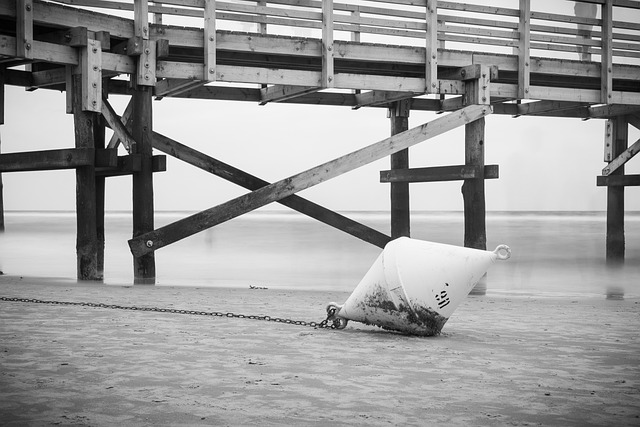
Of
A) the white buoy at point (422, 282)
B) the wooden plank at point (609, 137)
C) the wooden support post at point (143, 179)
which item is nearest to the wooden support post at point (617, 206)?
the wooden plank at point (609, 137)

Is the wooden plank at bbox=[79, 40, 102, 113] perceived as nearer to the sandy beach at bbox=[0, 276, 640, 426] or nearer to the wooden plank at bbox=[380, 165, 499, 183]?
the sandy beach at bbox=[0, 276, 640, 426]

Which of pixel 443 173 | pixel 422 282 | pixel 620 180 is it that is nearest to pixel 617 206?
pixel 620 180

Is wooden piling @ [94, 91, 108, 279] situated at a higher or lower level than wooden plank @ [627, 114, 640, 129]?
lower

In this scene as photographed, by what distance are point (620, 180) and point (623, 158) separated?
0.56 m

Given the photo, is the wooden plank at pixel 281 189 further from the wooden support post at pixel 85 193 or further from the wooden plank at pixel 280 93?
the wooden plank at pixel 280 93

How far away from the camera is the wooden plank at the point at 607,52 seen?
13977 millimetres

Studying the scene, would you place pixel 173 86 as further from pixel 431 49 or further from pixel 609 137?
pixel 609 137

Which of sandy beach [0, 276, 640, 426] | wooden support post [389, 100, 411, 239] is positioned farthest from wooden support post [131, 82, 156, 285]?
wooden support post [389, 100, 411, 239]

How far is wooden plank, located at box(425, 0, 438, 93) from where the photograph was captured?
40.7 feet

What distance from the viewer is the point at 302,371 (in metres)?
5.00

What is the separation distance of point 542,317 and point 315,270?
352 inches

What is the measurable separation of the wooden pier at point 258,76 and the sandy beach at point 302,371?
11.3 feet

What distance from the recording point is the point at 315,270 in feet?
54.6

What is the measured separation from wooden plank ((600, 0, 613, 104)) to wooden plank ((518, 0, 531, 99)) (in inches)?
57.1
